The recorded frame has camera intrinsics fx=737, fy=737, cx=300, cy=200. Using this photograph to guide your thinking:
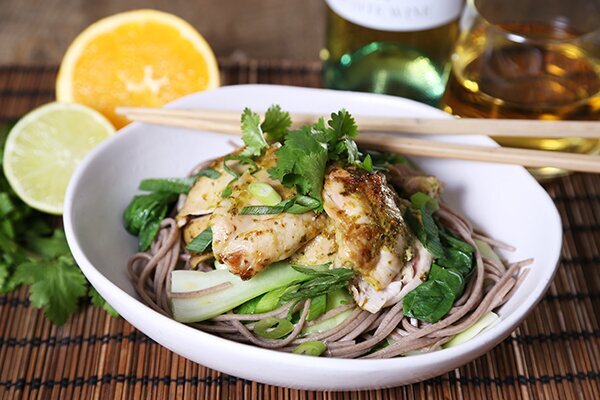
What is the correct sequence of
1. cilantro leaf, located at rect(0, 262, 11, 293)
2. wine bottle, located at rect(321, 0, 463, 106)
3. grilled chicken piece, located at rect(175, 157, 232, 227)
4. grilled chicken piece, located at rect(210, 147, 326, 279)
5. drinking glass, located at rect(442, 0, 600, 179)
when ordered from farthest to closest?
wine bottle, located at rect(321, 0, 463, 106)
drinking glass, located at rect(442, 0, 600, 179)
cilantro leaf, located at rect(0, 262, 11, 293)
grilled chicken piece, located at rect(175, 157, 232, 227)
grilled chicken piece, located at rect(210, 147, 326, 279)

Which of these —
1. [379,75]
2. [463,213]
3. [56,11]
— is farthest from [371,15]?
[56,11]

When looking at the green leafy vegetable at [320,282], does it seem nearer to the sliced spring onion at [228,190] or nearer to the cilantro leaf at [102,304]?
the sliced spring onion at [228,190]

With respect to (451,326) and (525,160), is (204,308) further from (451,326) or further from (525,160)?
(525,160)

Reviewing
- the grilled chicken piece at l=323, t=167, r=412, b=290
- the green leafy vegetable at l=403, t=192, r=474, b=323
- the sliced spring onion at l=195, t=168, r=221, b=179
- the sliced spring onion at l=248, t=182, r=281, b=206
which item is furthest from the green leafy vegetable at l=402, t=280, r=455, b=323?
the sliced spring onion at l=195, t=168, r=221, b=179

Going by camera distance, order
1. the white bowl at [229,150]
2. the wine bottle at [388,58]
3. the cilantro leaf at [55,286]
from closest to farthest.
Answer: the white bowl at [229,150], the cilantro leaf at [55,286], the wine bottle at [388,58]

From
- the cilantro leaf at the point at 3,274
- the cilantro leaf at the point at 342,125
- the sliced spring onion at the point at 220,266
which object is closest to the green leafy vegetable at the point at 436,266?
the cilantro leaf at the point at 342,125

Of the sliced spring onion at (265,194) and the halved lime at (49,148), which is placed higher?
the sliced spring onion at (265,194)

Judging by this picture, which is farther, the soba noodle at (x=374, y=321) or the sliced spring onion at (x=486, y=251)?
the sliced spring onion at (x=486, y=251)

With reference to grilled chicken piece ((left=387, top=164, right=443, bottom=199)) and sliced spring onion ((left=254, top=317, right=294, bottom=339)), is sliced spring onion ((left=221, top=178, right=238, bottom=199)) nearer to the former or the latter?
sliced spring onion ((left=254, top=317, right=294, bottom=339))
